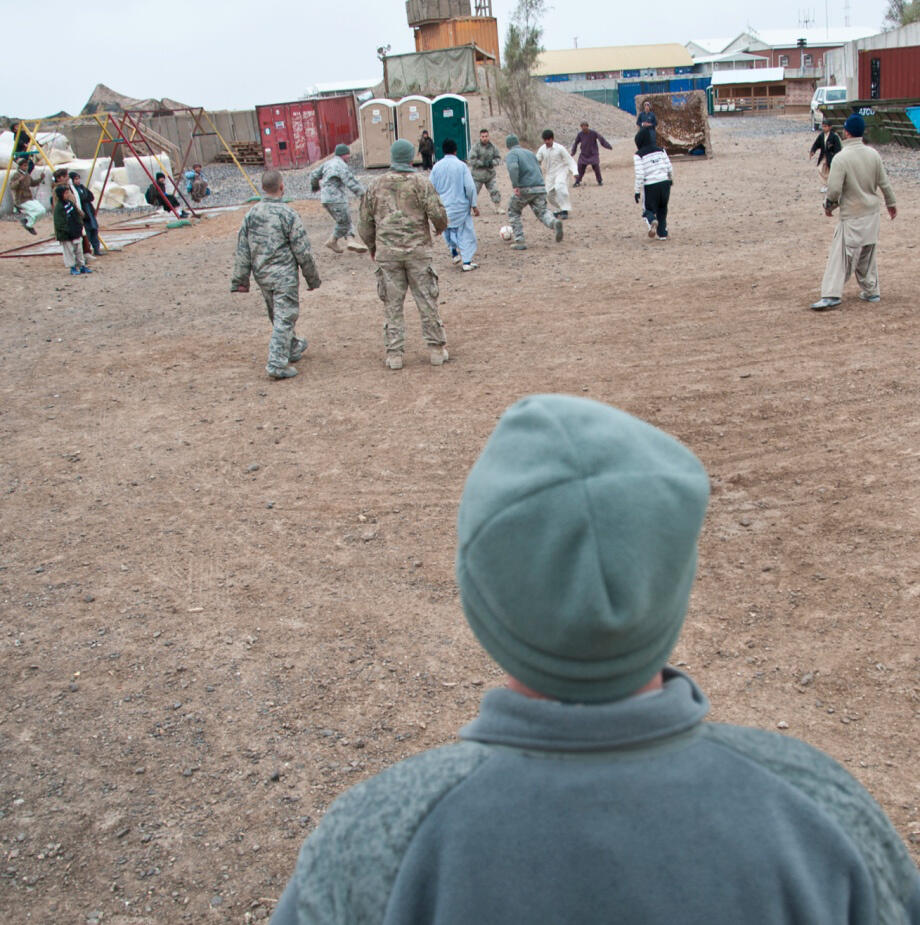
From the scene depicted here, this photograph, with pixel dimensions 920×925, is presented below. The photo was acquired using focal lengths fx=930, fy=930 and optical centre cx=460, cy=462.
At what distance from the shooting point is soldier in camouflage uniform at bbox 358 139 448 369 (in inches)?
341

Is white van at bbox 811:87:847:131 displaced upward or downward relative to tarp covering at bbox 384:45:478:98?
downward

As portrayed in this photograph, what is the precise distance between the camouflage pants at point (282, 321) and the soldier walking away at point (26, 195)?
49.1 feet

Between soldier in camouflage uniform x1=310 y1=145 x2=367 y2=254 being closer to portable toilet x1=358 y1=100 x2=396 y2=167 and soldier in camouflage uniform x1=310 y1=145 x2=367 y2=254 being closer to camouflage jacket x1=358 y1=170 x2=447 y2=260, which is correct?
camouflage jacket x1=358 y1=170 x2=447 y2=260

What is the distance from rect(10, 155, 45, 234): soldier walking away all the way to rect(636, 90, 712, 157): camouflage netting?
17.0 m

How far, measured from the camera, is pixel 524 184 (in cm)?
1368

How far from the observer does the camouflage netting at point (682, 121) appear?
28077 mm

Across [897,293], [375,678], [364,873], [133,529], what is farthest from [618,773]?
[897,293]

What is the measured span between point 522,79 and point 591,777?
3698 cm

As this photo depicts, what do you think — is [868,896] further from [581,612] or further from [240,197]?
[240,197]

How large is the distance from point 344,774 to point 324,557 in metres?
1.94

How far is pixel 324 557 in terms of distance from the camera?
5.43m

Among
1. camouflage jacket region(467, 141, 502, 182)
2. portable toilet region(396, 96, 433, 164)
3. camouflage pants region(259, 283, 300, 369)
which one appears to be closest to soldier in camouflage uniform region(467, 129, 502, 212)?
camouflage jacket region(467, 141, 502, 182)

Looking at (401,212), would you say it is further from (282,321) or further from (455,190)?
(455,190)

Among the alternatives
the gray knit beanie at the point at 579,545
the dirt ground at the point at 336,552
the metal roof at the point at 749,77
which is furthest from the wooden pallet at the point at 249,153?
the gray knit beanie at the point at 579,545
